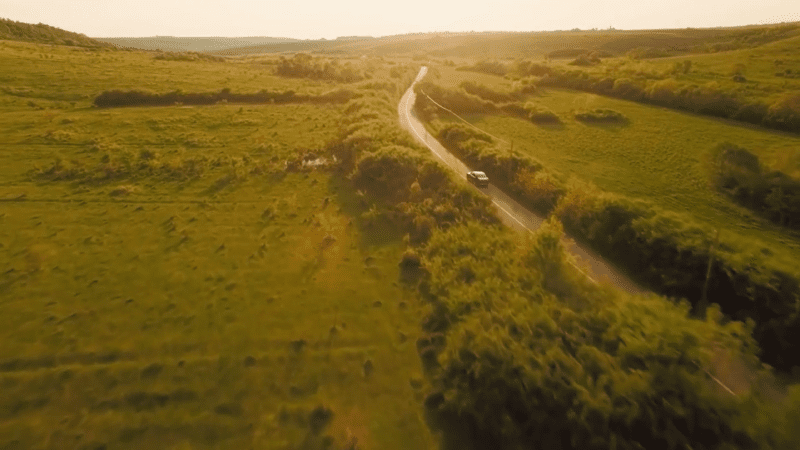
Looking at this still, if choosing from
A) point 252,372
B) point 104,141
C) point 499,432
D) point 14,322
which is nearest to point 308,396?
point 252,372

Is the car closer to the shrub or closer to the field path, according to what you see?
the field path

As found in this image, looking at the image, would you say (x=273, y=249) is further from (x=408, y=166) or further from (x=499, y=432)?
(x=499, y=432)

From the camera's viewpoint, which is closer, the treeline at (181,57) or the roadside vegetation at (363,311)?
the roadside vegetation at (363,311)

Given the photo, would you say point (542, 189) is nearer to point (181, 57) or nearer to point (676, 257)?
point (676, 257)

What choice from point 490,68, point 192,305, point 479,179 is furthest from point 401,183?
point 490,68

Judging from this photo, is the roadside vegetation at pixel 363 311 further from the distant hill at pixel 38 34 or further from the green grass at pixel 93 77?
the distant hill at pixel 38 34

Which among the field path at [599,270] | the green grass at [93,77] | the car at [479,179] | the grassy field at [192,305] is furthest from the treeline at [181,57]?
the car at [479,179]
